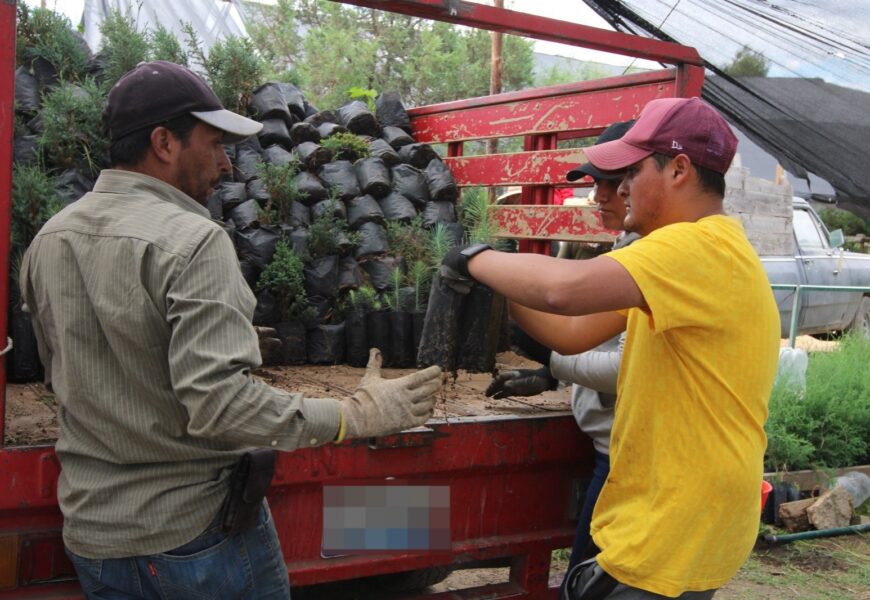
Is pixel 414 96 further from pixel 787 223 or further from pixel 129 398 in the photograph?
pixel 129 398

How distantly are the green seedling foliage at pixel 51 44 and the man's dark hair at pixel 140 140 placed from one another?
116 inches

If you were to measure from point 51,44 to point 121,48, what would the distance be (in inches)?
13.3

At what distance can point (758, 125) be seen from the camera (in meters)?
4.69

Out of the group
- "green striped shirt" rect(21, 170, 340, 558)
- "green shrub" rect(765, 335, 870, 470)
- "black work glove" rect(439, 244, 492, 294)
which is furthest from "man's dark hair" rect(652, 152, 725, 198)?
"green shrub" rect(765, 335, 870, 470)

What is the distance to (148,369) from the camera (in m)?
1.58

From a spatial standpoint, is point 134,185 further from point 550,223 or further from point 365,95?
point 365,95

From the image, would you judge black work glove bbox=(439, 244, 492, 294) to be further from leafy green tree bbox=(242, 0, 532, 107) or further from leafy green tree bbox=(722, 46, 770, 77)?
leafy green tree bbox=(242, 0, 532, 107)

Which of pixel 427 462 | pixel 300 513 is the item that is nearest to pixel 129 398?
pixel 300 513

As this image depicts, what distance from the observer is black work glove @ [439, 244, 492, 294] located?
195 centimetres

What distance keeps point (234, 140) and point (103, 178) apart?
282 mm

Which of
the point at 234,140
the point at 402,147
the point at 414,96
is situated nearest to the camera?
the point at 234,140

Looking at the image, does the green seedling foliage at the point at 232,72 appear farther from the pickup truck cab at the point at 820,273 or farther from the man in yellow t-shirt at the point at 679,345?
the pickup truck cab at the point at 820,273

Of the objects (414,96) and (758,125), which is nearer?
(758,125)

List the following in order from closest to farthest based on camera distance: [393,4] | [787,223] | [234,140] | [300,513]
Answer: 1. [234,140]
2. [300,513]
3. [393,4]
4. [787,223]
